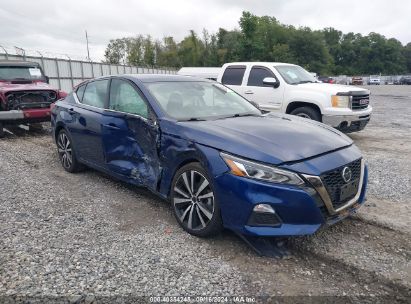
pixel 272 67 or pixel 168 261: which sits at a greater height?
pixel 272 67

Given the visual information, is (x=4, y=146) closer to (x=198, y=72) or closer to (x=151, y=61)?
(x=198, y=72)

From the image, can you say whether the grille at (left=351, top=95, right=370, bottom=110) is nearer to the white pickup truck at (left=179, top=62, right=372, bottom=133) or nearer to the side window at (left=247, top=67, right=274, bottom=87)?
the white pickup truck at (left=179, top=62, right=372, bottom=133)

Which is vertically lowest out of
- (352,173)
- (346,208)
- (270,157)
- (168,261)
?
(168,261)

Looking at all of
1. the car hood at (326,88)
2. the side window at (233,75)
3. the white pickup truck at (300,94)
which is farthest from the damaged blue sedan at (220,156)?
the side window at (233,75)

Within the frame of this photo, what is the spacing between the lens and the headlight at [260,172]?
3164mm

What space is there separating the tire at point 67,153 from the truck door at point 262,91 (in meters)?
4.79

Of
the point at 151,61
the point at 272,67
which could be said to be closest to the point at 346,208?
the point at 272,67

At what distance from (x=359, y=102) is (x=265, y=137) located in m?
5.80

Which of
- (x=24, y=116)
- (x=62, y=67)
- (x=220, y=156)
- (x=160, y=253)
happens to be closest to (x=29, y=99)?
(x=24, y=116)

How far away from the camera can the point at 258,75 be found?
945 centimetres

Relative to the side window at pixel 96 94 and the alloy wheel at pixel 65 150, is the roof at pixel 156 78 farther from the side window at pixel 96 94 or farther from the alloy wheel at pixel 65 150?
the alloy wheel at pixel 65 150

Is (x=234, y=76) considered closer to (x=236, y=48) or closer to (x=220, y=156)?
(x=220, y=156)

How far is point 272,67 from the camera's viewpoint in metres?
9.27

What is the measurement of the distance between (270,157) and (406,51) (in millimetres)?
139861
